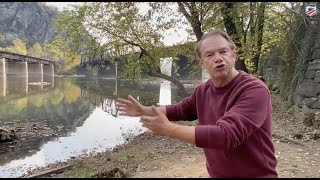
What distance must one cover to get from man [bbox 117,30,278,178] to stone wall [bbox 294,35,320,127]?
9313 mm

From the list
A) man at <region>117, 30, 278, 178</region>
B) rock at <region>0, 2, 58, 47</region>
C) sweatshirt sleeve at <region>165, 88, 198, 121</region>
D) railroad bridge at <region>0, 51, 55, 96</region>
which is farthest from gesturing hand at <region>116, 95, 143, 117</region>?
rock at <region>0, 2, 58, 47</region>

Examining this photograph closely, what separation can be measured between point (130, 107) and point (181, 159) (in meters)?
6.52

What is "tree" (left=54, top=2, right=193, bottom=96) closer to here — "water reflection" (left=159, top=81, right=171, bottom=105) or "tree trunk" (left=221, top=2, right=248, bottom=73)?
"tree trunk" (left=221, top=2, right=248, bottom=73)

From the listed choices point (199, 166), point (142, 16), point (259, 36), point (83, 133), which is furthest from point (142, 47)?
point (199, 166)

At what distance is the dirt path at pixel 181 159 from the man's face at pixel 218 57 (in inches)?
196

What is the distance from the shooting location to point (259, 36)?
18938mm

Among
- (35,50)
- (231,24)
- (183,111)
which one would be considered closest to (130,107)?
(183,111)

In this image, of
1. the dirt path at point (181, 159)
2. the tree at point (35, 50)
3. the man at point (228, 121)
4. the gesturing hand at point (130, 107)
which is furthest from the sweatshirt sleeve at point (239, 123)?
the tree at point (35, 50)

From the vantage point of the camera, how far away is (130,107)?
273cm

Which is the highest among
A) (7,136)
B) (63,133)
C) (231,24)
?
(231,24)

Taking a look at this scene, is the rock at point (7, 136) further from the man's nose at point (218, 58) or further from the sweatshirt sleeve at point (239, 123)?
the sweatshirt sleeve at point (239, 123)

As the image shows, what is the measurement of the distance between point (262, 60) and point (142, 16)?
39.9 feet

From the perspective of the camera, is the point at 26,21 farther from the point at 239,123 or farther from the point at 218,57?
the point at 239,123

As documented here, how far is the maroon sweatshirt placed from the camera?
5.85ft
